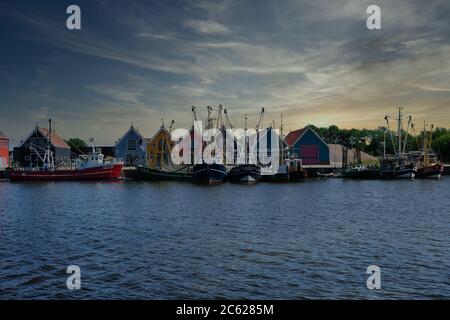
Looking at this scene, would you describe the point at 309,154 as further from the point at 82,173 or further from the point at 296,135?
the point at 82,173

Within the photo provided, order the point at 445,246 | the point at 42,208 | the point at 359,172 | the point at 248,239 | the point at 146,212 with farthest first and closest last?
the point at 359,172
the point at 42,208
the point at 146,212
the point at 248,239
the point at 445,246

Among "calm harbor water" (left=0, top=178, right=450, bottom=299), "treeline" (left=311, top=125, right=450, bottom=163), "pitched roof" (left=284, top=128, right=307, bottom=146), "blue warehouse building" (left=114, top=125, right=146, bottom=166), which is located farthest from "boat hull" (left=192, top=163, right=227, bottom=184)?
"treeline" (left=311, top=125, right=450, bottom=163)

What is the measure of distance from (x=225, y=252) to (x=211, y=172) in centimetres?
6101

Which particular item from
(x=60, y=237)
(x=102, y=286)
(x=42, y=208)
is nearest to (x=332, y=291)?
(x=102, y=286)

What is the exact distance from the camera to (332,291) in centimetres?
1717

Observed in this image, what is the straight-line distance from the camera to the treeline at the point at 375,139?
142 m

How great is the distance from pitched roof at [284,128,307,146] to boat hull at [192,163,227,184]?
35.1 meters

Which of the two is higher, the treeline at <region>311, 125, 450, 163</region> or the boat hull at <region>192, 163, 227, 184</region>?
the treeline at <region>311, 125, 450, 163</region>

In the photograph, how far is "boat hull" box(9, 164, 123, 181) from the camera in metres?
92.8

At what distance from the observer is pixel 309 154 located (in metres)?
114

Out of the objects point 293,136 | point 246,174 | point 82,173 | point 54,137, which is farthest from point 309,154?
point 54,137

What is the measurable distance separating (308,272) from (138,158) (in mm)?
93900

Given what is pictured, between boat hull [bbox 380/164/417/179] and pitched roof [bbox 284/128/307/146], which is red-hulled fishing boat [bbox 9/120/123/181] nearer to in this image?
pitched roof [bbox 284/128/307/146]
